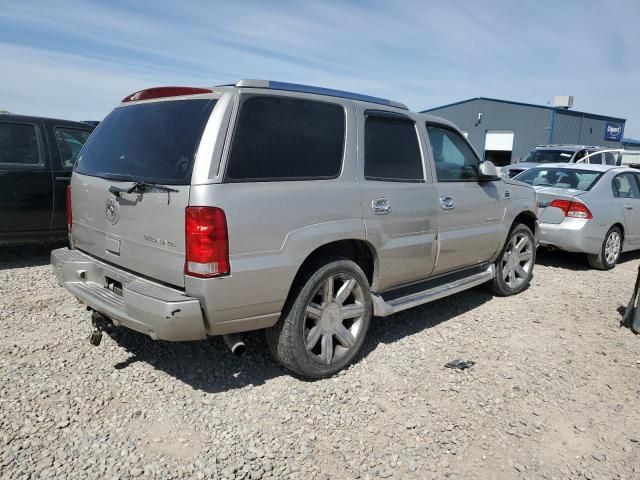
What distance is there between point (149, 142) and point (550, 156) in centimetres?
1362

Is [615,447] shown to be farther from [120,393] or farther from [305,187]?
[120,393]

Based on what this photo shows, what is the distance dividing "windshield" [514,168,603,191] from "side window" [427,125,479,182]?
10.5ft

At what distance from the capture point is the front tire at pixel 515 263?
545 centimetres

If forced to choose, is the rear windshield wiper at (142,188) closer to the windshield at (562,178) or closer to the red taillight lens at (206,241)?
the red taillight lens at (206,241)

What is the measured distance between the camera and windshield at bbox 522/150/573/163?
1395 centimetres

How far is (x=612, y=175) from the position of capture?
7.28 meters

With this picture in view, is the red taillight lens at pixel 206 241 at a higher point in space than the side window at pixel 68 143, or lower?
lower

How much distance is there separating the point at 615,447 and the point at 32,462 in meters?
3.24

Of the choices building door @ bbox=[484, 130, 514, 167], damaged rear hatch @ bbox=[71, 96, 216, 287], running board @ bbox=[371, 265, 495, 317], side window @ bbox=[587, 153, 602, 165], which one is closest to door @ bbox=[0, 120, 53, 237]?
damaged rear hatch @ bbox=[71, 96, 216, 287]

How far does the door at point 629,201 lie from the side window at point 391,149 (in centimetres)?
456

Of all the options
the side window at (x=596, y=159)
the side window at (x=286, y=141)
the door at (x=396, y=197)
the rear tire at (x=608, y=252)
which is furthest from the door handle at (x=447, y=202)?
the side window at (x=596, y=159)

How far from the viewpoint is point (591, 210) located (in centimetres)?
670

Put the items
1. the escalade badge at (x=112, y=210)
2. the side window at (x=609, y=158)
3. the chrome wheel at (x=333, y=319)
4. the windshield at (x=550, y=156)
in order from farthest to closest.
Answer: the side window at (x=609, y=158), the windshield at (x=550, y=156), the chrome wheel at (x=333, y=319), the escalade badge at (x=112, y=210)

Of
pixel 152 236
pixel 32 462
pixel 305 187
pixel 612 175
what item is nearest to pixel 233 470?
pixel 32 462
